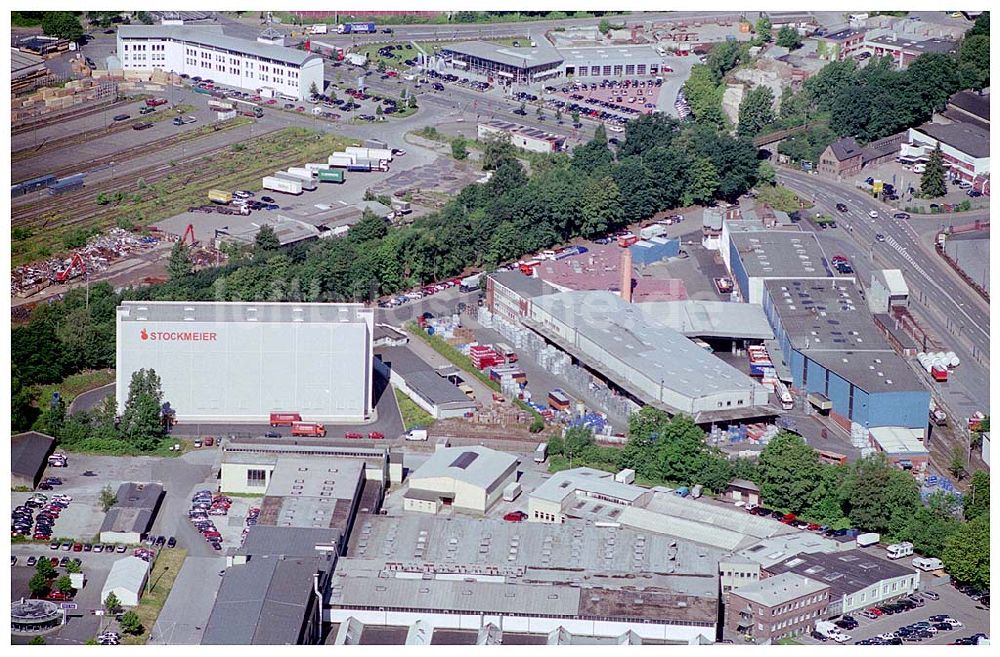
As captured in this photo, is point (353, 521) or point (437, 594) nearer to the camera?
point (437, 594)

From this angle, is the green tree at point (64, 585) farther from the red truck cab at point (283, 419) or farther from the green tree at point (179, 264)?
the green tree at point (179, 264)

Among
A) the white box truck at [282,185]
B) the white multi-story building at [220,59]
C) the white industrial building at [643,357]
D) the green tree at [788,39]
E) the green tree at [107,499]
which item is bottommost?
the green tree at [107,499]

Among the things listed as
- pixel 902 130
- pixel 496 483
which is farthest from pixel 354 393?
pixel 902 130

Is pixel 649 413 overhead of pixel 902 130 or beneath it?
beneath

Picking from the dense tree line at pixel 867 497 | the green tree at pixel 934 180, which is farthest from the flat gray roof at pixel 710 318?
the green tree at pixel 934 180

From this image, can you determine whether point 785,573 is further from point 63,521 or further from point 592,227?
point 592,227

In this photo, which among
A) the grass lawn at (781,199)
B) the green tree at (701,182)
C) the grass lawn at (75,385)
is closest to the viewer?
the grass lawn at (75,385)
